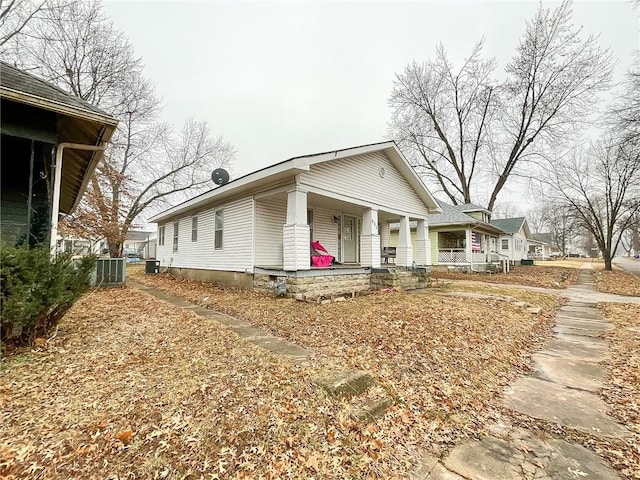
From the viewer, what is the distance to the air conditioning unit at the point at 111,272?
30.7 feet

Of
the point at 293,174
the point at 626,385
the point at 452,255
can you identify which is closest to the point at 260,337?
the point at 293,174

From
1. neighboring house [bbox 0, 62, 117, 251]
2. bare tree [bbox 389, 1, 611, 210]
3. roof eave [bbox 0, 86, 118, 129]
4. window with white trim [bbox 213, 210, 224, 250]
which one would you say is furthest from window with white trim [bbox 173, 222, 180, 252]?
bare tree [bbox 389, 1, 611, 210]

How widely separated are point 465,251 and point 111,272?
19096mm

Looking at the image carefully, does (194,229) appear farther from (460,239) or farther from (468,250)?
(460,239)

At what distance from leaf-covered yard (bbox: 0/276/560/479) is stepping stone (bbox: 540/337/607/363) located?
13.2 inches

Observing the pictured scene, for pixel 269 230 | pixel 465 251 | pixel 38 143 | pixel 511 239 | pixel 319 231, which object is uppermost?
pixel 38 143

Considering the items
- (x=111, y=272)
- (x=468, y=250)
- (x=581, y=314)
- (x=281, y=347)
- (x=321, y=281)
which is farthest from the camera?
(x=468, y=250)

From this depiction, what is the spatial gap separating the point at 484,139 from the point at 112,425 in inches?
1164

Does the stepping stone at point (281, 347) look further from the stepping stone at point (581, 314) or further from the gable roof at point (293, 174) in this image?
the stepping stone at point (581, 314)

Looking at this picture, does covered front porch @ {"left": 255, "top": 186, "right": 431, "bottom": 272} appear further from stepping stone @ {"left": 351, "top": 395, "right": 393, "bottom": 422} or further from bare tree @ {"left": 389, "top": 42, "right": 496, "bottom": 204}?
bare tree @ {"left": 389, "top": 42, "right": 496, "bottom": 204}

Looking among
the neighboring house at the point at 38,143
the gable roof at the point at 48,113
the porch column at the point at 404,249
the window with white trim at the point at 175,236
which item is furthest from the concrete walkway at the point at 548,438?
the window with white trim at the point at 175,236

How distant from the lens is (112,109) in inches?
703

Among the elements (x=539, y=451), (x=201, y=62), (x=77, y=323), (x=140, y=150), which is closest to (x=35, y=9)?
(x=201, y=62)

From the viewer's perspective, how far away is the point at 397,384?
10.5ft
